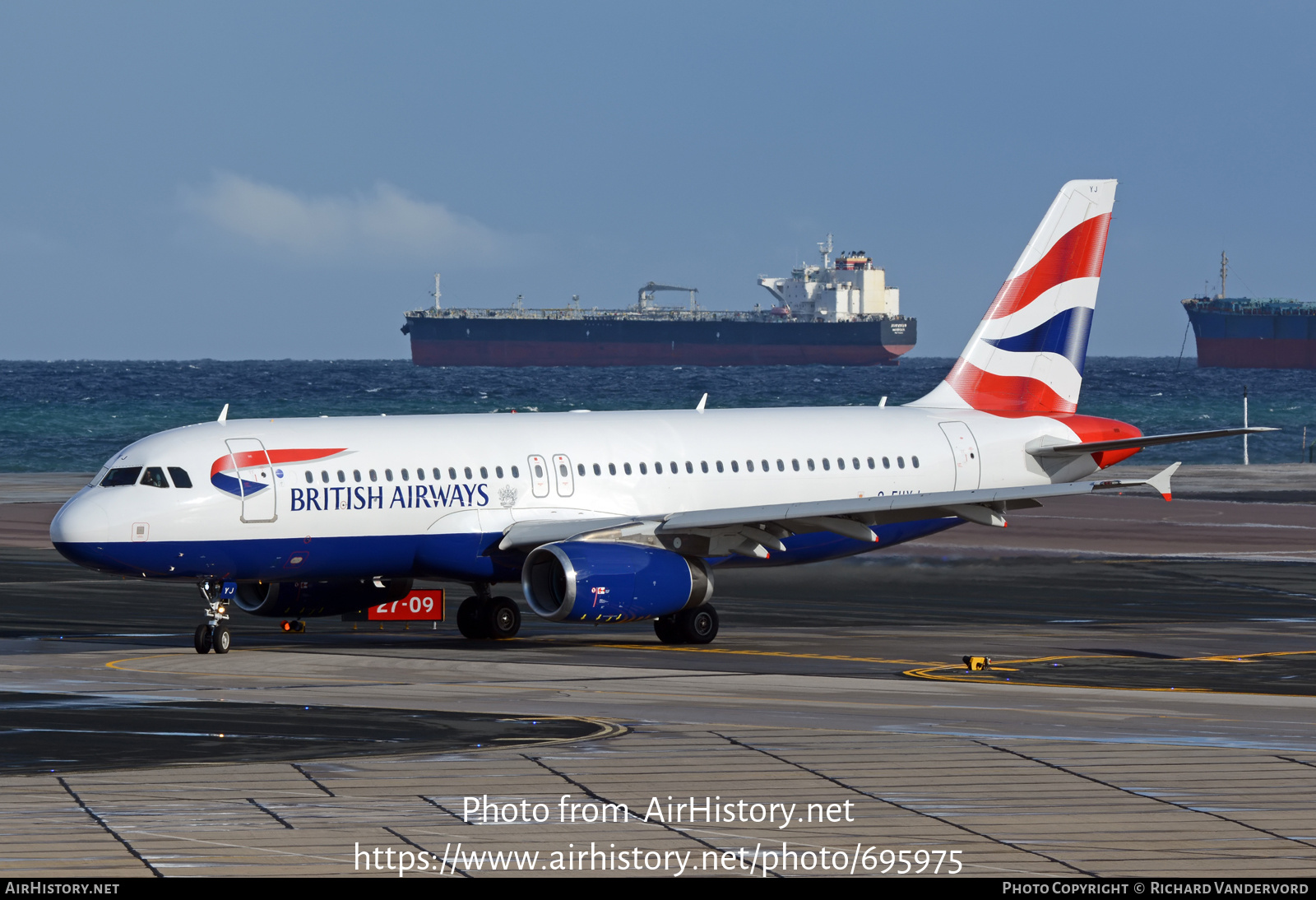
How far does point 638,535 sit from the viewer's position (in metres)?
31.2

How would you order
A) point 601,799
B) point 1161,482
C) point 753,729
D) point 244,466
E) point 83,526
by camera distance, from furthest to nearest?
1. point 1161,482
2. point 244,466
3. point 83,526
4. point 753,729
5. point 601,799

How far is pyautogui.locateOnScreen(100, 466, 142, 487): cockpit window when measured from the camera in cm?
2933

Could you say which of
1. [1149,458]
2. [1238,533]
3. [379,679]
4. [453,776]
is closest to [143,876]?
[453,776]

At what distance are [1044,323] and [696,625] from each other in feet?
39.2

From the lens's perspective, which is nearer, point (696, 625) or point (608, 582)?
point (608, 582)

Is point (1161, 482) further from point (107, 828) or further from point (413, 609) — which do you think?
point (107, 828)

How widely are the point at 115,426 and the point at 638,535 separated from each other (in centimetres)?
10803

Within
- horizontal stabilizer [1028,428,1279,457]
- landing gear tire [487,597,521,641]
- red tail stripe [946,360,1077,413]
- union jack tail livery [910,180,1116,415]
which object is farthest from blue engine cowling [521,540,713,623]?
union jack tail livery [910,180,1116,415]

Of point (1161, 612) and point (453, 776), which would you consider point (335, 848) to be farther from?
point (1161, 612)

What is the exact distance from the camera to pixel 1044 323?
38.9m

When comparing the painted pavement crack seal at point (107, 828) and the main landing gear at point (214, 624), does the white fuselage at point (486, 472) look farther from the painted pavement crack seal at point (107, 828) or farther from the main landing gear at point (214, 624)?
the painted pavement crack seal at point (107, 828)

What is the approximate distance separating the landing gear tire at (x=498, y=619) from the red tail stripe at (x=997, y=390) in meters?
11.0

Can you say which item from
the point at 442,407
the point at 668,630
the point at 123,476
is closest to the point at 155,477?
the point at 123,476

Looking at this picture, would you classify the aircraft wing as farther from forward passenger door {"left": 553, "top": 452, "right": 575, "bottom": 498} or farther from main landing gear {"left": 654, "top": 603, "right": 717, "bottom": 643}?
main landing gear {"left": 654, "top": 603, "right": 717, "bottom": 643}
